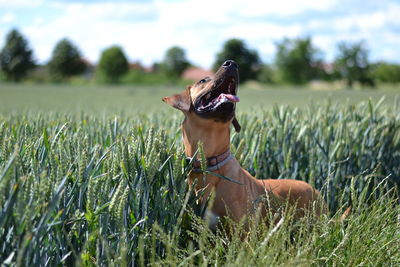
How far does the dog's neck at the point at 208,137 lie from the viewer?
368cm

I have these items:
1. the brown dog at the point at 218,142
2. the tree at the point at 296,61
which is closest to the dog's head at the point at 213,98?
the brown dog at the point at 218,142

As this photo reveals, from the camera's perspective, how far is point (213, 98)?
3.89m

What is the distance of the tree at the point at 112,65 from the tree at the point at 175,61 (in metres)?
10.8

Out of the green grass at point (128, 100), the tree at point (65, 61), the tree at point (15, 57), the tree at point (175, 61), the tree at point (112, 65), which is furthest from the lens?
the tree at point (175, 61)

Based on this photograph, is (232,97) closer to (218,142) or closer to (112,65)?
(218,142)

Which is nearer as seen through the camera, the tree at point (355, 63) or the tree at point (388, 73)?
the tree at point (355, 63)

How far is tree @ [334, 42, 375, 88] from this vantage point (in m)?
72.6

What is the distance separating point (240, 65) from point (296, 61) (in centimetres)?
1492

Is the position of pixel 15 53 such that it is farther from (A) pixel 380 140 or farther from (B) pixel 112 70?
(A) pixel 380 140

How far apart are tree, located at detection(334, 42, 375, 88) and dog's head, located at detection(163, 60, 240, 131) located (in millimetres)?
73050

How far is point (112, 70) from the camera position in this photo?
114m

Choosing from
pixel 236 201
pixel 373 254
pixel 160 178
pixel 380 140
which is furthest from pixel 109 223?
pixel 380 140

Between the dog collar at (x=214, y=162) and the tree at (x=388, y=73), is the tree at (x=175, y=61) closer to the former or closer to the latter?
the tree at (x=388, y=73)

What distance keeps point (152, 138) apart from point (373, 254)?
1.57m
